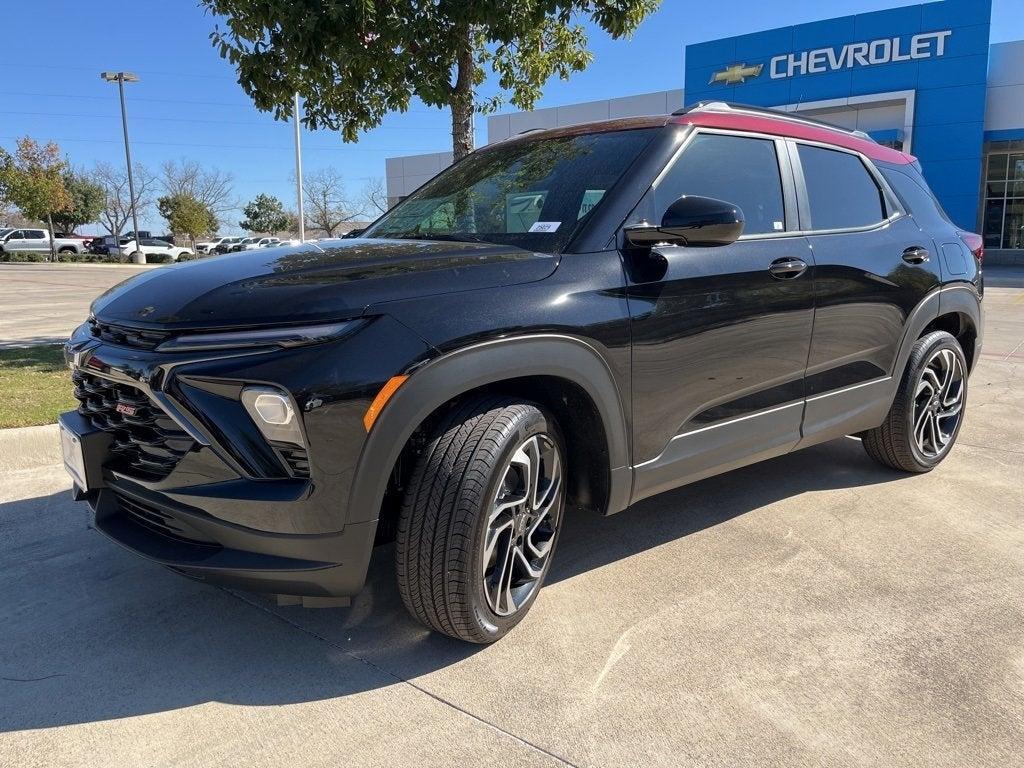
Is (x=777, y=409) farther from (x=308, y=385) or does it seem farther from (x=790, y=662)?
(x=308, y=385)

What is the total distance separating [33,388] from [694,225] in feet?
18.2

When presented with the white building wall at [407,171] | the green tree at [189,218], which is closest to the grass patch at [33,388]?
the white building wall at [407,171]

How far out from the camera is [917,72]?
25.3 metres

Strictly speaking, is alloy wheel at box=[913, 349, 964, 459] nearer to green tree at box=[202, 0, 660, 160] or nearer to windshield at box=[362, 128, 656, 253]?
windshield at box=[362, 128, 656, 253]

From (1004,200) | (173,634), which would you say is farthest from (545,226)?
(1004,200)

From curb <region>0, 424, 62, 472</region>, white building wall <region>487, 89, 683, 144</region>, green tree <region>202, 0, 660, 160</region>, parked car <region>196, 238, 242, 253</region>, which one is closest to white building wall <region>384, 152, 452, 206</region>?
white building wall <region>487, 89, 683, 144</region>

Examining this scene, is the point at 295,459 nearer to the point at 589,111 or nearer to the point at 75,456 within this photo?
the point at 75,456

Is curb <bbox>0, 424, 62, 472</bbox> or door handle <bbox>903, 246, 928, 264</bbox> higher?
door handle <bbox>903, 246, 928, 264</bbox>

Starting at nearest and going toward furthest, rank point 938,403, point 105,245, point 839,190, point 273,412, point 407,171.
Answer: point 273,412, point 839,190, point 938,403, point 407,171, point 105,245

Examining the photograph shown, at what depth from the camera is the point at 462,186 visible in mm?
3695

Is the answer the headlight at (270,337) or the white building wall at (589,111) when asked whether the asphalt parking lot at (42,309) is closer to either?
the headlight at (270,337)

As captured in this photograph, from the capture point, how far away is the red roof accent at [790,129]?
10.8 feet

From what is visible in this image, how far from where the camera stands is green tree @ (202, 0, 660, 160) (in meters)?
5.87

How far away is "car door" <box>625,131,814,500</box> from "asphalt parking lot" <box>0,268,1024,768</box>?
0.51m
